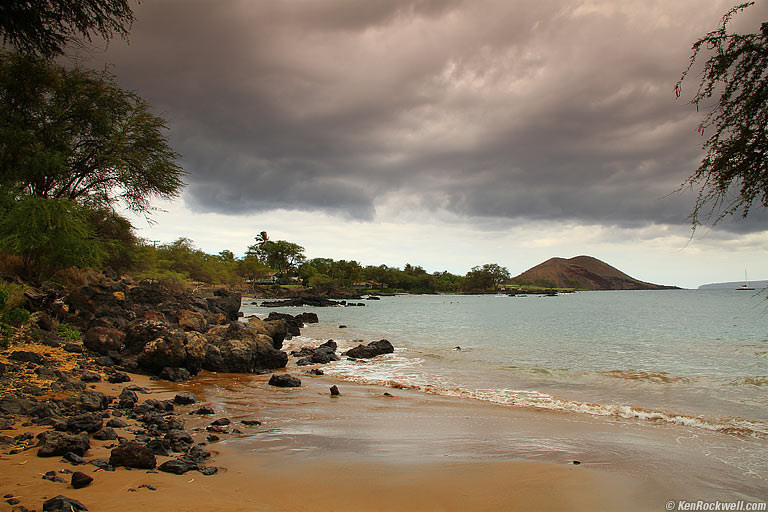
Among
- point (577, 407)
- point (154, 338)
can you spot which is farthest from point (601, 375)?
point (154, 338)

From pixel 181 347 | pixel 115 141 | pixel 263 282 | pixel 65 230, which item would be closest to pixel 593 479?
pixel 181 347

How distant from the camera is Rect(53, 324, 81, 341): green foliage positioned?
11.9 meters

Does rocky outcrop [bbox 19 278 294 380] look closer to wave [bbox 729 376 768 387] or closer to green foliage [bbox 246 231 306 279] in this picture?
wave [bbox 729 376 768 387]

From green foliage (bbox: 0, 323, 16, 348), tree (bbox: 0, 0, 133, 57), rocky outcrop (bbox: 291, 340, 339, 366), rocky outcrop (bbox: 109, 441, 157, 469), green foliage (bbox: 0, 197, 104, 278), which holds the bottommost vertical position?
rocky outcrop (bbox: 291, 340, 339, 366)

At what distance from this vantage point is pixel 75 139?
57.1 feet

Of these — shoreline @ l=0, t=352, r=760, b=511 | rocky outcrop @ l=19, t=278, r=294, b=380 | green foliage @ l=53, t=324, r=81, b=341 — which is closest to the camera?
shoreline @ l=0, t=352, r=760, b=511

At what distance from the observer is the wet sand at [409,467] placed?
4176 millimetres

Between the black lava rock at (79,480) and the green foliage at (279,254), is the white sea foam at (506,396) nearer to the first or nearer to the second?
the black lava rock at (79,480)

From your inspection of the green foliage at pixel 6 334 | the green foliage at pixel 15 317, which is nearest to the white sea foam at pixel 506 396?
the green foliage at pixel 6 334

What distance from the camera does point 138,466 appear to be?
15.1ft

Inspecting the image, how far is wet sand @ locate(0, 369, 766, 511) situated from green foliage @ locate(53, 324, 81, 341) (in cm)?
459

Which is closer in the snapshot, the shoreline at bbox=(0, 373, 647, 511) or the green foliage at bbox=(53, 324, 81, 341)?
the shoreline at bbox=(0, 373, 647, 511)

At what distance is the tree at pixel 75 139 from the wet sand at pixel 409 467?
1162cm

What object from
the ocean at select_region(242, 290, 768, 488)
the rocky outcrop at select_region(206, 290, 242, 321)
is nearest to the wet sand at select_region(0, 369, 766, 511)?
the ocean at select_region(242, 290, 768, 488)
